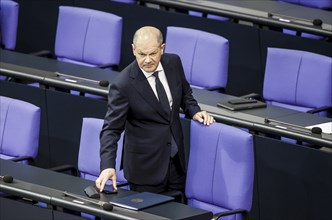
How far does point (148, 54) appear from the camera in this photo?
530 cm

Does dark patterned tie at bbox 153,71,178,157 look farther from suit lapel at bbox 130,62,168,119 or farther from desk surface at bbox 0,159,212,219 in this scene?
desk surface at bbox 0,159,212,219

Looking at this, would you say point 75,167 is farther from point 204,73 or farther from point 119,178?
point 204,73

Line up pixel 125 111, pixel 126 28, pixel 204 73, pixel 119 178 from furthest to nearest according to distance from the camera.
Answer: pixel 126 28 → pixel 204 73 → pixel 119 178 → pixel 125 111

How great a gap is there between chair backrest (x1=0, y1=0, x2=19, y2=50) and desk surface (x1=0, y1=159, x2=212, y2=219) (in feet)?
7.25

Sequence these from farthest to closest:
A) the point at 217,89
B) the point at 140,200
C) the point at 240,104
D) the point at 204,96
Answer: the point at 217,89 < the point at 204,96 < the point at 240,104 < the point at 140,200

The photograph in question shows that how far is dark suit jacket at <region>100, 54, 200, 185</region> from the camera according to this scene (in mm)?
5422

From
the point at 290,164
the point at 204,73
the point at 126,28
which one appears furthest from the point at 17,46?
the point at 290,164

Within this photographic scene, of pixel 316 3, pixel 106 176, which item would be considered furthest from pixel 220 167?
pixel 316 3

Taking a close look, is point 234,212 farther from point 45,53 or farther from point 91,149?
point 45,53

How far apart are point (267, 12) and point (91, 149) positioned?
2.37 metres

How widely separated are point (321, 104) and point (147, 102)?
5.91 feet

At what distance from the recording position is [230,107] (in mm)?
6367

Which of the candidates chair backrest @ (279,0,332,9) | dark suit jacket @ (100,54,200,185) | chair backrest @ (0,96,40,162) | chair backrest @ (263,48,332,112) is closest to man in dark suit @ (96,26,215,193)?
dark suit jacket @ (100,54,200,185)

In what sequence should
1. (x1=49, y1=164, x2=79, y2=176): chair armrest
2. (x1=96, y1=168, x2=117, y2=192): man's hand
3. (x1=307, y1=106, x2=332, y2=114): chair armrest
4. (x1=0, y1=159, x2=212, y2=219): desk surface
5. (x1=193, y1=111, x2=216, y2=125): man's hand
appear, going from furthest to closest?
Answer: 1. (x1=307, y1=106, x2=332, y2=114): chair armrest
2. (x1=49, y1=164, x2=79, y2=176): chair armrest
3. (x1=193, y1=111, x2=216, y2=125): man's hand
4. (x1=96, y1=168, x2=117, y2=192): man's hand
5. (x1=0, y1=159, x2=212, y2=219): desk surface
